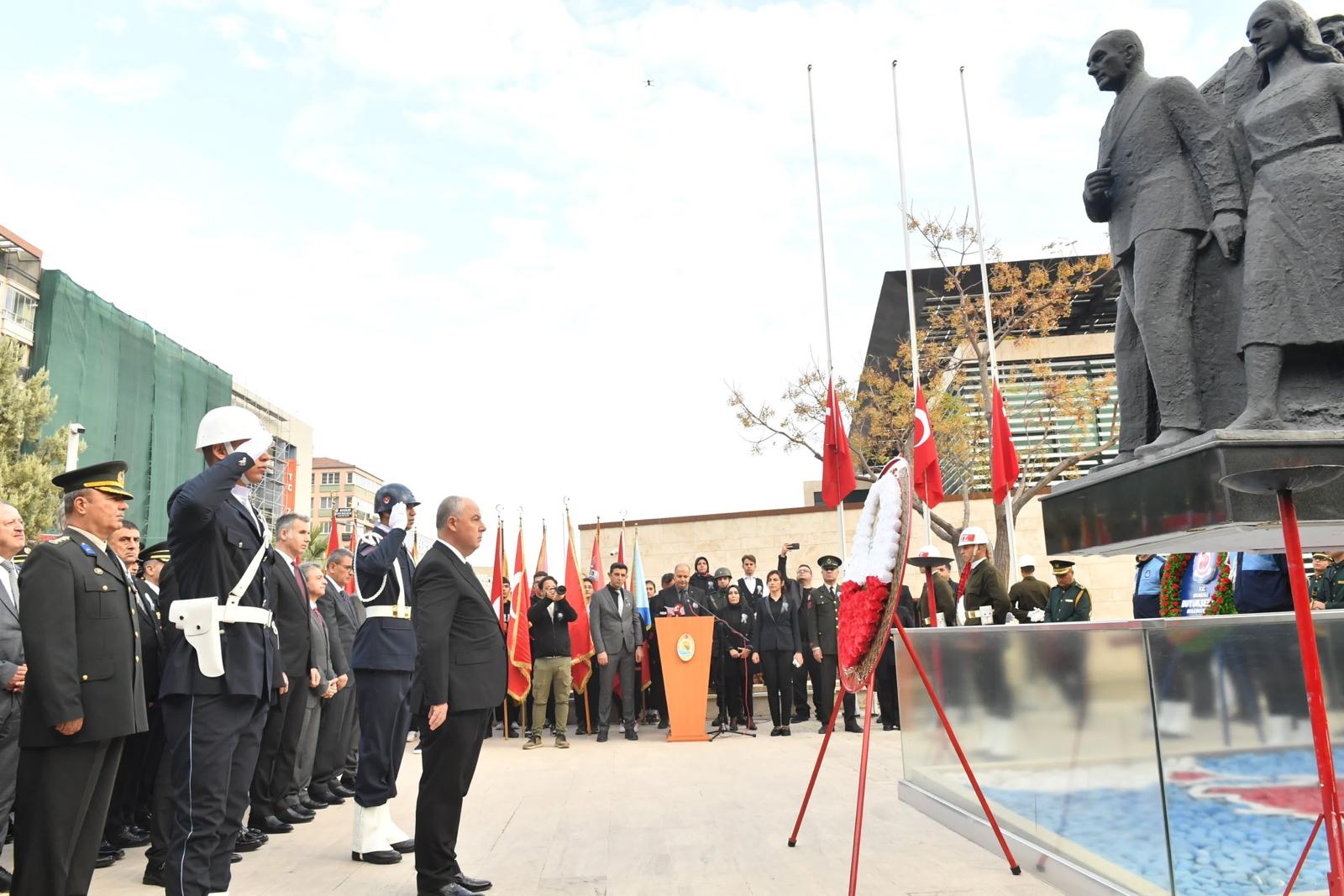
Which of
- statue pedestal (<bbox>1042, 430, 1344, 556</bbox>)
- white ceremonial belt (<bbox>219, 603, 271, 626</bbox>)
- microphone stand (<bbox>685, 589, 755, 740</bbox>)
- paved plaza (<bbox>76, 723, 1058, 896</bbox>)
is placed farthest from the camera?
microphone stand (<bbox>685, 589, 755, 740</bbox>)

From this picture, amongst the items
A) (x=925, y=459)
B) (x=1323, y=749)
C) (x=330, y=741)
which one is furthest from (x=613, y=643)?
(x=1323, y=749)

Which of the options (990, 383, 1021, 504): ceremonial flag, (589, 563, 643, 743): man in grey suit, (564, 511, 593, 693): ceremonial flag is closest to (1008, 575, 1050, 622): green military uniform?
(990, 383, 1021, 504): ceremonial flag

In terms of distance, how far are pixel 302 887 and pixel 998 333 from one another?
15.9 meters

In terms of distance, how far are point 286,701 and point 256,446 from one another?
2.48 metres

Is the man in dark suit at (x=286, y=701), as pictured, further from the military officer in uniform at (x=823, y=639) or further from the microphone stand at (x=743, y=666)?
the military officer in uniform at (x=823, y=639)

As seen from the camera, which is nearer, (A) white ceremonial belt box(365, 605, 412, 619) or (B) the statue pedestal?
(B) the statue pedestal

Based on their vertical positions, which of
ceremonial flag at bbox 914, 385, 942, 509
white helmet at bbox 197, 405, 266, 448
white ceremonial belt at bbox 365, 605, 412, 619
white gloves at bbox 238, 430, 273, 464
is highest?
ceremonial flag at bbox 914, 385, 942, 509

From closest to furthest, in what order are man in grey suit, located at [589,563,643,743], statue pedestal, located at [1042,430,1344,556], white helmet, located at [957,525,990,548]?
statue pedestal, located at [1042,430,1344,556]
white helmet, located at [957,525,990,548]
man in grey suit, located at [589,563,643,743]

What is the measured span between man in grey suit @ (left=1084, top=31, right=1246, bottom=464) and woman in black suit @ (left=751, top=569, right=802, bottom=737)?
6.34 meters

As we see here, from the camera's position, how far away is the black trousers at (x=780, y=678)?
9.79m

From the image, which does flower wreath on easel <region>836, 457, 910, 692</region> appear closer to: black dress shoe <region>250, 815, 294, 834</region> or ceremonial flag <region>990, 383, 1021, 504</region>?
black dress shoe <region>250, 815, 294, 834</region>

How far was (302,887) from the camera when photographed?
382cm

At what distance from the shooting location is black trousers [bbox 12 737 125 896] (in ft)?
9.52

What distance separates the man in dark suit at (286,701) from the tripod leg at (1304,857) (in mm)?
4231
